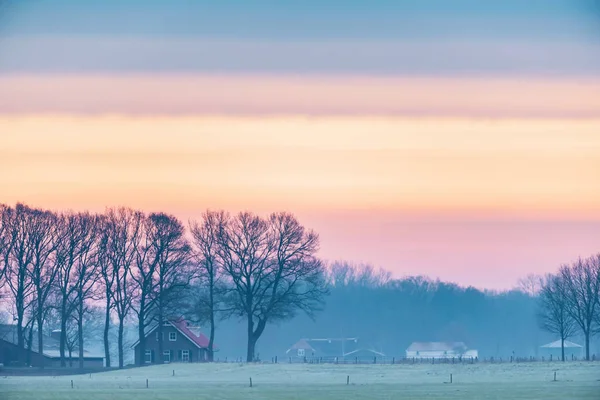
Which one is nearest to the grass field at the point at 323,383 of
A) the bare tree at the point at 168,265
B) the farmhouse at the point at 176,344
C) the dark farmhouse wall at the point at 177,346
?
the bare tree at the point at 168,265

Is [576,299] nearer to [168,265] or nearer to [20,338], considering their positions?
[168,265]

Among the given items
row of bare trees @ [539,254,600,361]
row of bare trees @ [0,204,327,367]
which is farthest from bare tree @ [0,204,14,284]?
row of bare trees @ [539,254,600,361]

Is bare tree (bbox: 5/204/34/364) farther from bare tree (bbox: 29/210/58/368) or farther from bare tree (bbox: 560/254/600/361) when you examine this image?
bare tree (bbox: 560/254/600/361)

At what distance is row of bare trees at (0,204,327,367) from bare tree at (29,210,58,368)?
99mm

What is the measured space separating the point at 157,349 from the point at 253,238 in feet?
68.5

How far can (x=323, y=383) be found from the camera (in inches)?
3243

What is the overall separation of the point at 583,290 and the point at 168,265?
45207mm

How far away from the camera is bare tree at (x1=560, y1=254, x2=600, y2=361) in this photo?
121 m

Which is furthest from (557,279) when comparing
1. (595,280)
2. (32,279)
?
(32,279)

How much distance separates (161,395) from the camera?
69500 mm

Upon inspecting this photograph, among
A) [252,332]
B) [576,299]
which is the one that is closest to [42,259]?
[252,332]

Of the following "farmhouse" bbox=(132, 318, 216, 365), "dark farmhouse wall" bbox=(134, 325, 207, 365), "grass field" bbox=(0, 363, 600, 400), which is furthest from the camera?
"dark farmhouse wall" bbox=(134, 325, 207, 365)

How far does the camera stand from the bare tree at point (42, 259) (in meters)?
111

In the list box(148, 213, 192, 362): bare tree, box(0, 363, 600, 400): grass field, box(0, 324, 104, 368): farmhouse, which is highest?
box(148, 213, 192, 362): bare tree
